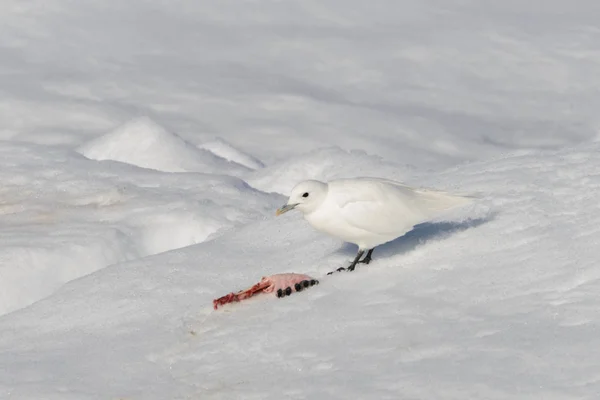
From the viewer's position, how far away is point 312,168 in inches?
369

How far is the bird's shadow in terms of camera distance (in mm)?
4734

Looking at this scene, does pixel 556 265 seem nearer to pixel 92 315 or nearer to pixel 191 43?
pixel 92 315

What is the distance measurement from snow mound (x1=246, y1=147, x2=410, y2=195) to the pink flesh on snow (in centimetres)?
394

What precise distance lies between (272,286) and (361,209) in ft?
1.68

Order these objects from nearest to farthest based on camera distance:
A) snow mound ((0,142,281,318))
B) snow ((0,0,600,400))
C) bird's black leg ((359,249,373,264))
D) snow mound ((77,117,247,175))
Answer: snow ((0,0,600,400)), bird's black leg ((359,249,373,264)), snow mound ((0,142,281,318)), snow mound ((77,117,247,175))

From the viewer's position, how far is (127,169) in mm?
9305

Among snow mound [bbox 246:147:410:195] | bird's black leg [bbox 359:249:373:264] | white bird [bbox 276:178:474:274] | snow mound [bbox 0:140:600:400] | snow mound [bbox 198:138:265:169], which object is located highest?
snow mound [bbox 198:138:265:169]

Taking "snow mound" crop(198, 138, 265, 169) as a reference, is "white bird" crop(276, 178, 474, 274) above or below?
below

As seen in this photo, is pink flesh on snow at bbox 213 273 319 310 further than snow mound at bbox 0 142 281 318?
No

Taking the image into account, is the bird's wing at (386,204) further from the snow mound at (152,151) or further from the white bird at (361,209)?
the snow mound at (152,151)

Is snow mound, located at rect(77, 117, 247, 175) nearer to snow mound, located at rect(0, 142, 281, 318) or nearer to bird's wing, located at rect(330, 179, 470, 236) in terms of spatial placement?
snow mound, located at rect(0, 142, 281, 318)

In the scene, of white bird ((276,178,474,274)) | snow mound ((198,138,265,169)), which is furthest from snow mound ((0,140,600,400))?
snow mound ((198,138,265,169))

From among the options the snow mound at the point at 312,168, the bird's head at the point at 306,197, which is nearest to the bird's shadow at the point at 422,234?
the bird's head at the point at 306,197

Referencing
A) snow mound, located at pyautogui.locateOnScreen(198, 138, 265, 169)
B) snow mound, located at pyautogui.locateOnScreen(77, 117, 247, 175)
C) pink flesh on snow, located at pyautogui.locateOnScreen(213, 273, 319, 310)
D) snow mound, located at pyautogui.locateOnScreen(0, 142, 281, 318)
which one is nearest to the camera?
pink flesh on snow, located at pyautogui.locateOnScreen(213, 273, 319, 310)
